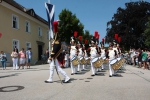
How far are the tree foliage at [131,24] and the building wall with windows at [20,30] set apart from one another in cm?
1370

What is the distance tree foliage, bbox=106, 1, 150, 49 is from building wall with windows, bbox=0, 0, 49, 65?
539 inches

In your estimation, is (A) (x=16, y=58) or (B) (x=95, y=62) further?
(A) (x=16, y=58)

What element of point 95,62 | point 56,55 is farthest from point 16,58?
point 56,55

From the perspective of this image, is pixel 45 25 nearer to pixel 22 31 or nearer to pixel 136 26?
pixel 22 31

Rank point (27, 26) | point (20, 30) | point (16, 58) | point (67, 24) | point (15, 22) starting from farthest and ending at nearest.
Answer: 1. point (67, 24)
2. point (27, 26)
3. point (20, 30)
4. point (15, 22)
5. point (16, 58)

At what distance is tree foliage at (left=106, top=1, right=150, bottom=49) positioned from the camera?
3838cm

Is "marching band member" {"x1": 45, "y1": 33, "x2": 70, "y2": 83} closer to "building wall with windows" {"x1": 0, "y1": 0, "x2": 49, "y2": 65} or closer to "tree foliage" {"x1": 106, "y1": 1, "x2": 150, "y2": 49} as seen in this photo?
"building wall with windows" {"x1": 0, "y1": 0, "x2": 49, "y2": 65}

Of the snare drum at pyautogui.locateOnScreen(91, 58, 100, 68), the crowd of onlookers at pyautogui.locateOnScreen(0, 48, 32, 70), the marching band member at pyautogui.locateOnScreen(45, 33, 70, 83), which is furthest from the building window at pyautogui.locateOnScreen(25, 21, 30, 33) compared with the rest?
the marching band member at pyautogui.locateOnScreen(45, 33, 70, 83)

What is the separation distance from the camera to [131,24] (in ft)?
132

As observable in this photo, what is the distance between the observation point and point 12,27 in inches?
931

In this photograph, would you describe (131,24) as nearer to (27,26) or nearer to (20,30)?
(27,26)

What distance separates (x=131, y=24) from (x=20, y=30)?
2303 centimetres

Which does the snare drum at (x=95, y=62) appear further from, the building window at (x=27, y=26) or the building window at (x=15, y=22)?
the building window at (x=27, y=26)

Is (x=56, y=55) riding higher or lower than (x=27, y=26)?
lower
